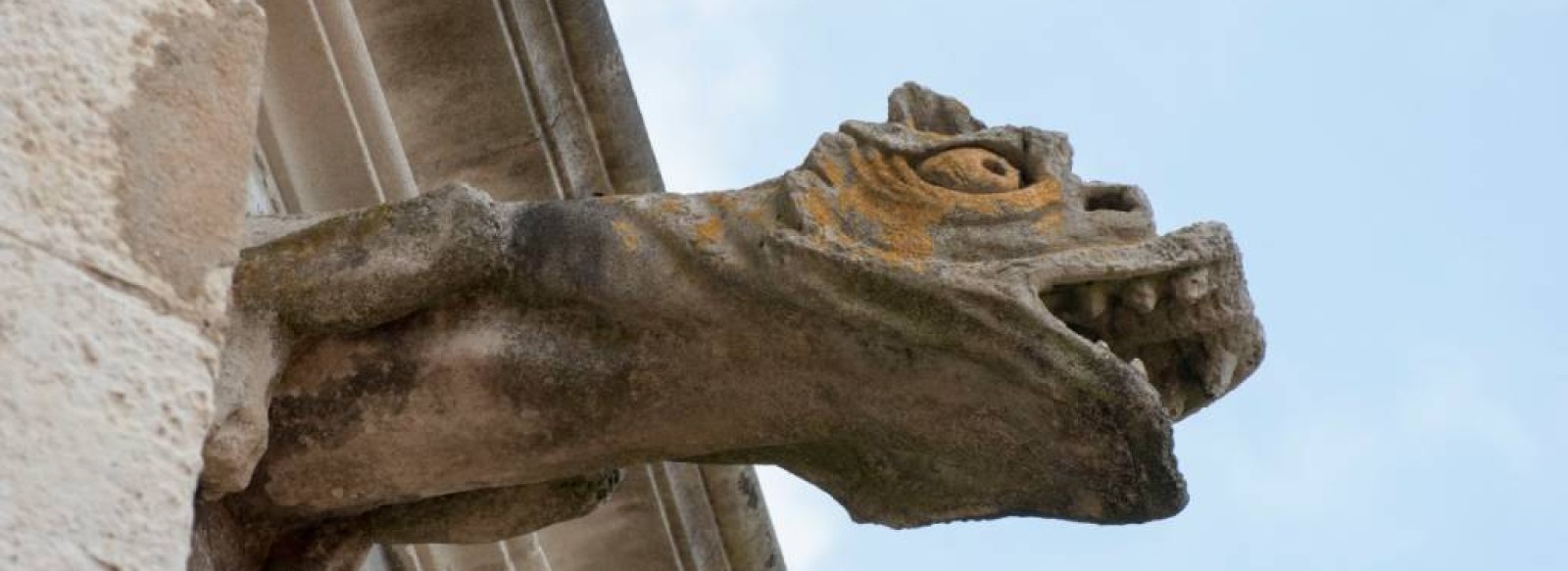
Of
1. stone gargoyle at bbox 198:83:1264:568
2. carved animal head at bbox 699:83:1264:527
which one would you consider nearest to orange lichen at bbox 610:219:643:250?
stone gargoyle at bbox 198:83:1264:568

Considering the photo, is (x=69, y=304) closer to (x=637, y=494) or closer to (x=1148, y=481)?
(x=1148, y=481)

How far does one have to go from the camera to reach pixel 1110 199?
4.14 metres

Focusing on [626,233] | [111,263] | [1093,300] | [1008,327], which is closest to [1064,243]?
[1093,300]

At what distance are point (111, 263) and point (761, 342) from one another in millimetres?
921

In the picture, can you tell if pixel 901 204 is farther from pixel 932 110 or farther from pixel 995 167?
pixel 932 110

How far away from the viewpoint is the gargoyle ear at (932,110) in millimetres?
4367

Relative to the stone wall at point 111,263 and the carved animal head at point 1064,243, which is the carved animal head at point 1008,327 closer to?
Answer: the carved animal head at point 1064,243

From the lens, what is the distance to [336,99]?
5035 mm

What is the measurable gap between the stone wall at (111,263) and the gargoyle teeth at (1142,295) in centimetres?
107

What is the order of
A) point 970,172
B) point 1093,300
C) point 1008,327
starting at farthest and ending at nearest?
point 970,172
point 1093,300
point 1008,327

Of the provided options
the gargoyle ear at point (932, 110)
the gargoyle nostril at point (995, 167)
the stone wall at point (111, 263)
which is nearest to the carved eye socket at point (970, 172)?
the gargoyle nostril at point (995, 167)

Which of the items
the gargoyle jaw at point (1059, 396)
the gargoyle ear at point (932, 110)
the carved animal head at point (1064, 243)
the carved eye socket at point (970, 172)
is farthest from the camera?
the gargoyle ear at point (932, 110)

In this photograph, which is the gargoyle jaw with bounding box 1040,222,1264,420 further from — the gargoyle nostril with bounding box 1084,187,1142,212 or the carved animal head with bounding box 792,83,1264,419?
the gargoyle nostril with bounding box 1084,187,1142,212

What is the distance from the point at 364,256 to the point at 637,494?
6.83 ft
